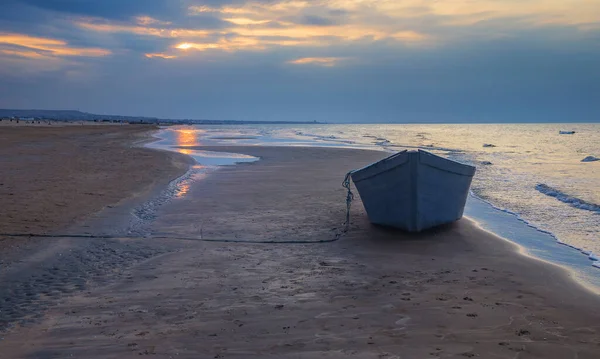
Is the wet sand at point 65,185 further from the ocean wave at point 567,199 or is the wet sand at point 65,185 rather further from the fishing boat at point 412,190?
the ocean wave at point 567,199

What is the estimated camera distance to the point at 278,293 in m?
6.86

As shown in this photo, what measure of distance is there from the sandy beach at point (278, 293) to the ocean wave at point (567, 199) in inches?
223

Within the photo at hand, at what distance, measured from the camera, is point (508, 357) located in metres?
4.90

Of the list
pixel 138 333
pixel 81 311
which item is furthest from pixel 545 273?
pixel 81 311

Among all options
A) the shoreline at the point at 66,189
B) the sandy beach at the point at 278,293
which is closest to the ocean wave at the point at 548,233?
the sandy beach at the point at 278,293

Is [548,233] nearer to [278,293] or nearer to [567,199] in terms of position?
[567,199]

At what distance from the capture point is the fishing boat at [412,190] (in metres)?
11.2

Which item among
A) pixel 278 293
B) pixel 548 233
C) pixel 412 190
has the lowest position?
pixel 548 233

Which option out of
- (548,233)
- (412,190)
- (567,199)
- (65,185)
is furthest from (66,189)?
(567,199)

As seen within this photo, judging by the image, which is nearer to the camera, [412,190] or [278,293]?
[278,293]

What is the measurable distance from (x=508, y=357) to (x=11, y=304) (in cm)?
568

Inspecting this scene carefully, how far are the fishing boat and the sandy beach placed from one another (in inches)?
17.4

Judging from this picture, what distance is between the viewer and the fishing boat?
1123cm

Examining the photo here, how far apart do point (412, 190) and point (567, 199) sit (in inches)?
356
